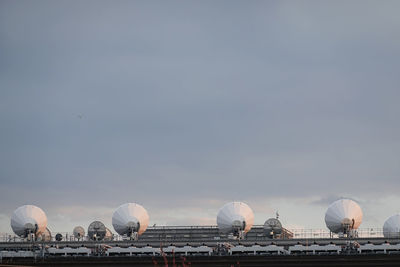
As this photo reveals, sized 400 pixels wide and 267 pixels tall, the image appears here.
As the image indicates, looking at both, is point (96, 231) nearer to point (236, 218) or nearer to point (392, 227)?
point (236, 218)

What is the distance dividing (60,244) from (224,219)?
130ft

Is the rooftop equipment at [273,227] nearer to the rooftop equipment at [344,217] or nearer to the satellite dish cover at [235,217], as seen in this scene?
the satellite dish cover at [235,217]

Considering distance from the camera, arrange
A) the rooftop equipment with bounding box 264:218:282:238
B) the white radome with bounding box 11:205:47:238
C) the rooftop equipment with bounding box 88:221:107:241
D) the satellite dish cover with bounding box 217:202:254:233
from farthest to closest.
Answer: the rooftop equipment with bounding box 88:221:107:241
the white radome with bounding box 11:205:47:238
the rooftop equipment with bounding box 264:218:282:238
the satellite dish cover with bounding box 217:202:254:233

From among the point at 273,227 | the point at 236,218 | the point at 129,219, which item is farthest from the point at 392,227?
the point at 129,219

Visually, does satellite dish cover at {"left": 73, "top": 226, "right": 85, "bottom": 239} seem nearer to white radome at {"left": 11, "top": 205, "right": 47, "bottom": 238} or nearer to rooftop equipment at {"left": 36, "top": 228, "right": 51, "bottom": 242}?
rooftop equipment at {"left": 36, "top": 228, "right": 51, "bottom": 242}

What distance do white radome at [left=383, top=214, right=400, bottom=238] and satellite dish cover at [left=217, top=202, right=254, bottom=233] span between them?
3447cm

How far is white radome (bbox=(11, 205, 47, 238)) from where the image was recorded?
166250 mm

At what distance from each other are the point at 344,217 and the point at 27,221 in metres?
73.8

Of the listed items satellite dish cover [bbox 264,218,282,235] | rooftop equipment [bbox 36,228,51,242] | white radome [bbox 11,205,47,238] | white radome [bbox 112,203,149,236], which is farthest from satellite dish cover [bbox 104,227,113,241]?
satellite dish cover [bbox 264,218,282,235]

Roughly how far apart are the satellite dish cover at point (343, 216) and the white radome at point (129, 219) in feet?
137

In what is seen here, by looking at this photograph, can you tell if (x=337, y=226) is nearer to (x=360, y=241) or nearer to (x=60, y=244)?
(x=360, y=241)

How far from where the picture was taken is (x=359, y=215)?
493 feet

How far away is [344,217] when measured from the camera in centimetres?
14888

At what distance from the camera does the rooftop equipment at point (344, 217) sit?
488ft
